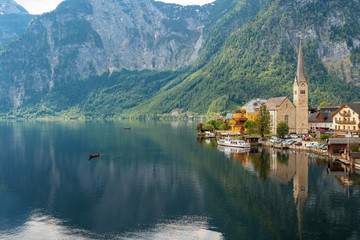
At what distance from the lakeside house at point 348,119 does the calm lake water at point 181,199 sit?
30724 mm

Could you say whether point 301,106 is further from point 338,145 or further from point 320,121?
point 338,145

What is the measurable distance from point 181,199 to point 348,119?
271ft

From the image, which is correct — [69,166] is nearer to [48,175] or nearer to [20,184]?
[48,175]

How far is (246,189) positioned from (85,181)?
104 ft

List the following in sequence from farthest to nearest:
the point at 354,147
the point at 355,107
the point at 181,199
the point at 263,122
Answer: the point at 263,122 → the point at 355,107 → the point at 354,147 → the point at 181,199

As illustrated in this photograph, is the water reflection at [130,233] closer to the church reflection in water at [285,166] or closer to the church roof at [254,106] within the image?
the church reflection in water at [285,166]

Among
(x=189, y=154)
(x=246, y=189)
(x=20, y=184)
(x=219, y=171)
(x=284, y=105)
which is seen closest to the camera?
(x=246, y=189)

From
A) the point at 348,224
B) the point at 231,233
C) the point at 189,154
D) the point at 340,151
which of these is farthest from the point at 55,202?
the point at 340,151

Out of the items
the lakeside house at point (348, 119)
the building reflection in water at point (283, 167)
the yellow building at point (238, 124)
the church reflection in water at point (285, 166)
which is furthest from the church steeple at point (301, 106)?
the building reflection in water at point (283, 167)

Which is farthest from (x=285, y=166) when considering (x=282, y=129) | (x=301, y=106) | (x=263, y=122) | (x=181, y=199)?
(x=301, y=106)

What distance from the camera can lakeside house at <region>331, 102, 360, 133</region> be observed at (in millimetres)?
111188

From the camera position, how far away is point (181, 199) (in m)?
55.3

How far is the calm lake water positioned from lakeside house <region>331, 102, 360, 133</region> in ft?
101

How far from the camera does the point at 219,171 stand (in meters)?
76.2
